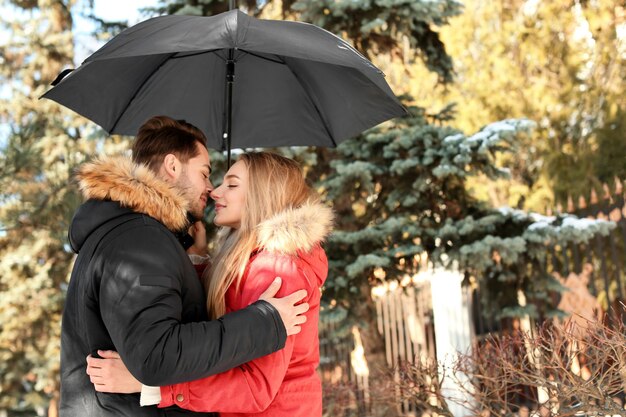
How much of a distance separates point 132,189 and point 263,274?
0.56m

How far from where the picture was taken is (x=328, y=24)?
7.19 metres

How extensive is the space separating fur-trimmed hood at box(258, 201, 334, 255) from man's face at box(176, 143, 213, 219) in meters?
0.37

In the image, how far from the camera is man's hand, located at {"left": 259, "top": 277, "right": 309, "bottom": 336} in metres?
2.58

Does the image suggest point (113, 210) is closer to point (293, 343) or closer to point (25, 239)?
point (293, 343)

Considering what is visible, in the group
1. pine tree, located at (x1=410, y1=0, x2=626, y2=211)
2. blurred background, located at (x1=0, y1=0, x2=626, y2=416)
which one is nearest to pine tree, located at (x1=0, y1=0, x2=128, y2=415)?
blurred background, located at (x1=0, y1=0, x2=626, y2=416)

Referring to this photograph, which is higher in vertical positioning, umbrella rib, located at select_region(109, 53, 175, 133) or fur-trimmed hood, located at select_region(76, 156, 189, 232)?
umbrella rib, located at select_region(109, 53, 175, 133)

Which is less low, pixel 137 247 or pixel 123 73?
pixel 123 73

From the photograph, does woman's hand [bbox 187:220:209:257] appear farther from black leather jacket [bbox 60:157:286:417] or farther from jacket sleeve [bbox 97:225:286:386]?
jacket sleeve [bbox 97:225:286:386]

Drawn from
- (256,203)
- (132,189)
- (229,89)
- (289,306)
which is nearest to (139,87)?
(229,89)

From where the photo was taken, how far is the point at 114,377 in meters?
2.49

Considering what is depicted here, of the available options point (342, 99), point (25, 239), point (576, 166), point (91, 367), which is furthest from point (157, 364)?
point (25, 239)

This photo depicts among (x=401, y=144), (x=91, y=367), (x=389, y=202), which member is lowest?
(x=91, y=367)

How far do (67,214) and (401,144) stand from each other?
13.6 feet

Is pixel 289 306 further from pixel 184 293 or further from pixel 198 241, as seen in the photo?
pixel 198 241
